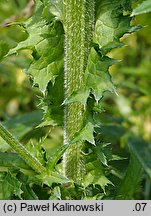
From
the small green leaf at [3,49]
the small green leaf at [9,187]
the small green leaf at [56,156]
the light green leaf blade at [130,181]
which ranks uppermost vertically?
the small green leaf at [3,49]

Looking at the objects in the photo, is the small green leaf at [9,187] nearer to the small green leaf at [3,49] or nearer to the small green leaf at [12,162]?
the small green leaf at [12,162]

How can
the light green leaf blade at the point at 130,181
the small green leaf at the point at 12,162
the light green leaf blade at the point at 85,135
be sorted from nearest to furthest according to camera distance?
the light green leaf blade at the point at 85,135 → the small green leaf at the point at 12,162 → the light green leaf blade at the point at 130,181

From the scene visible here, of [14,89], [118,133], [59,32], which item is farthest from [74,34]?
[14,89]

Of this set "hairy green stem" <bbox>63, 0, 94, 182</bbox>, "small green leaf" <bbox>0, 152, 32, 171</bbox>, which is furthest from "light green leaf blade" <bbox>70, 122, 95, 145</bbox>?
"small green leaf" <bbox>0, 152, 32, 171</bbox>

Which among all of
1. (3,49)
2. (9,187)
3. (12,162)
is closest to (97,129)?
(12,162)

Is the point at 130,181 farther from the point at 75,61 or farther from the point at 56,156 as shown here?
the point at 75,61

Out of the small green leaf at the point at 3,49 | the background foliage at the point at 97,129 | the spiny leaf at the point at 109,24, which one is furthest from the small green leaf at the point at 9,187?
the spiny leaf at the point at 109,24

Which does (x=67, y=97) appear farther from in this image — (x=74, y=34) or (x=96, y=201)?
(x=96, y=201)

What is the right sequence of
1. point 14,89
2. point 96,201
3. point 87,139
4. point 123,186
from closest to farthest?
point 87,139 → point 96,201 → point 123,186 → point 14,89
